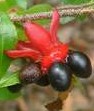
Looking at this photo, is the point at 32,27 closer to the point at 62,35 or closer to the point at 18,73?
the point at 18,73

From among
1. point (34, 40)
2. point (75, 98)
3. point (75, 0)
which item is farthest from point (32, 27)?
point (75, 98)

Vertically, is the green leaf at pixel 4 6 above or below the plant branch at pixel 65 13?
below

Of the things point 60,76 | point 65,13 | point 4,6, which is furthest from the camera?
point 4,6

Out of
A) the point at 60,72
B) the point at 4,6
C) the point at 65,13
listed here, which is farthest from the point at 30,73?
the point at 4,6

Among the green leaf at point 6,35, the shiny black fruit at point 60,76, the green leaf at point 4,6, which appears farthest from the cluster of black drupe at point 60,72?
the green leaf at point 4,6

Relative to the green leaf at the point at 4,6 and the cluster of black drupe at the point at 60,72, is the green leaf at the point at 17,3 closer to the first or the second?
the green leaf at the point at 4,6

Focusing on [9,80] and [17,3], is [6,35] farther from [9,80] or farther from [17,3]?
[17,3]
